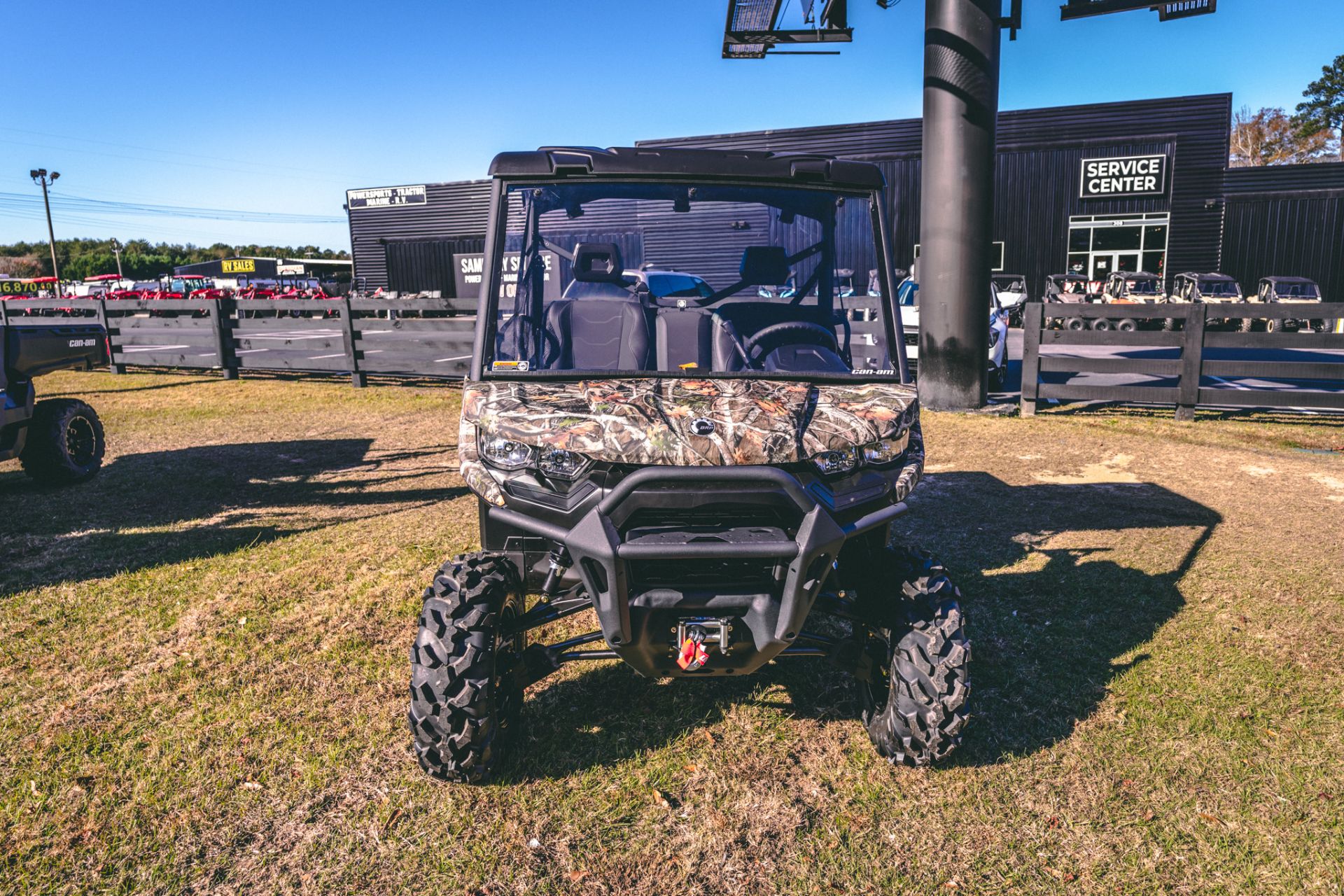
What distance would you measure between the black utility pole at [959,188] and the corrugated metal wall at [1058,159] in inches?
722

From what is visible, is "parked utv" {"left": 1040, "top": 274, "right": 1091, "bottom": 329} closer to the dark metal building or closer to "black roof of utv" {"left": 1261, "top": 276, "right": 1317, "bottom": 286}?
the dark metal building

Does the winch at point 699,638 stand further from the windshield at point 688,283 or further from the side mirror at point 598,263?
the side mirror at point 598,263

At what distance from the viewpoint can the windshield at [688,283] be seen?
3.48 meters

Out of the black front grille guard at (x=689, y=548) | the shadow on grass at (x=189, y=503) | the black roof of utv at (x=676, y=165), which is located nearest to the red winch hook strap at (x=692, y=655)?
the black front grille guard at (x=689, y=548)

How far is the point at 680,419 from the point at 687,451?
14 cm

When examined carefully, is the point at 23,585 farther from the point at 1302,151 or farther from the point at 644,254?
the point at 1302,151

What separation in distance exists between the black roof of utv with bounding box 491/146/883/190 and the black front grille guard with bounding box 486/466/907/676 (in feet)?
4.34

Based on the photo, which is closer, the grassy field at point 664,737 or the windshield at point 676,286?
the grassy field at point 664,737

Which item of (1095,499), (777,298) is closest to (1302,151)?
(1095,499)

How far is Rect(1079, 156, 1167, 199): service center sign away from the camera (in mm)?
28484

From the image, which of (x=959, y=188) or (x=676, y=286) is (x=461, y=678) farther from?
(x=959, y=188)

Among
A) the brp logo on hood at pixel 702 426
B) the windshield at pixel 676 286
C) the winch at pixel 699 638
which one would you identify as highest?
the windshield at pixel 676 286

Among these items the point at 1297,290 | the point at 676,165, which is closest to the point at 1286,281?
the point at 1297,290

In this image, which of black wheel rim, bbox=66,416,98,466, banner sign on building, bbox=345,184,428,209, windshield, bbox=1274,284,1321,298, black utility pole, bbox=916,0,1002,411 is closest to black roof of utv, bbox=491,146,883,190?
black wheel rim, bbox=66,416,98,466
